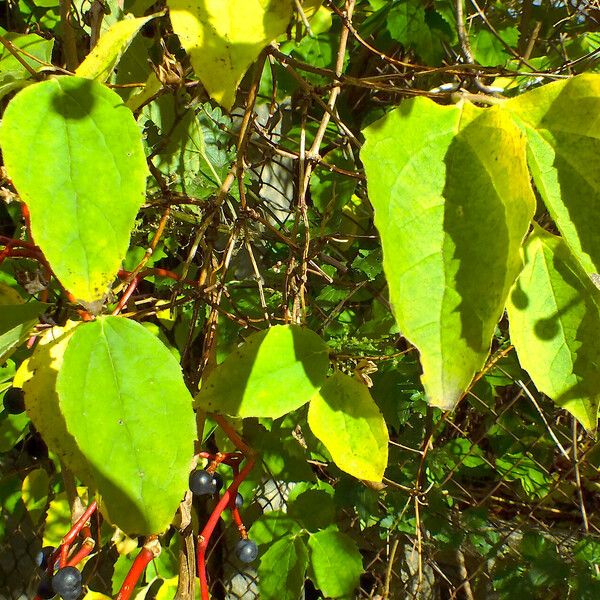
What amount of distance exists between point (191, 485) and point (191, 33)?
59 centimetres

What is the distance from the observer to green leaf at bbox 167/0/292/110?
51 centimetres

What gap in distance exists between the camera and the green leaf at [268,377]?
64cm

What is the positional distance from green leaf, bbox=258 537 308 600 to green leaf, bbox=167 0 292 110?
1009mm

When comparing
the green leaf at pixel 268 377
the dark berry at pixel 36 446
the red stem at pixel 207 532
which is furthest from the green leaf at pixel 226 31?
the dark berry at pixel 36 446

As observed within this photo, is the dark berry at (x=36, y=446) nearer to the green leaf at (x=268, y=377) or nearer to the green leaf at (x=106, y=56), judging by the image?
the green leaf at (x=268, y=377)

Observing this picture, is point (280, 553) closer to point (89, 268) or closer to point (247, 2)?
point (89, 268)

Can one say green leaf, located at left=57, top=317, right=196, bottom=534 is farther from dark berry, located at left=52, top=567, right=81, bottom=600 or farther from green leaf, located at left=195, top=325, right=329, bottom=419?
dark berry, located at left=52, top=567, right=81, bottom=600

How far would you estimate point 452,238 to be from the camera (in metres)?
0.41

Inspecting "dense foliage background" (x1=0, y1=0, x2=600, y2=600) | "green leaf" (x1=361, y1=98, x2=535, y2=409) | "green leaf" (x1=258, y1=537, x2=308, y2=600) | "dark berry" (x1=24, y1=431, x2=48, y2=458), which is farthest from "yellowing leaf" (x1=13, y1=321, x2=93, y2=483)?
"dark berry" (x1=24, y1=431, x2=48, y2=458)

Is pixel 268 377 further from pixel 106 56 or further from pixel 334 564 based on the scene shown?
pixel 334 564

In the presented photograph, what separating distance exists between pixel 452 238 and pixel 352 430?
35 centimetres

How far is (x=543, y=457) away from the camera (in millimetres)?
1823

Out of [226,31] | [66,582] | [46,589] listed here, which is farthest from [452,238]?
[46,589]

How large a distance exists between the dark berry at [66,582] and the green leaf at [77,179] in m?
0.47
